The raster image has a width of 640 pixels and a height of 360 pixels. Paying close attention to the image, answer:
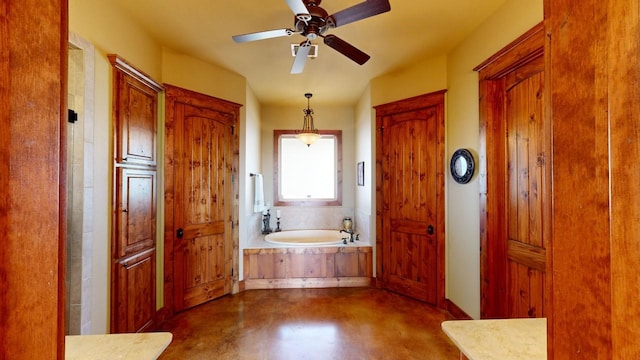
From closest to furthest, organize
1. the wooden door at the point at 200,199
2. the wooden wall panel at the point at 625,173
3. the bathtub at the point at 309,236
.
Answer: the wooden wall panel at the point at 625,173, the wooden door at the point at 200,199, the bathtub at the point at 309,236

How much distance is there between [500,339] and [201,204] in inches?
114

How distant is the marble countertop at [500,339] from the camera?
1.04 metres

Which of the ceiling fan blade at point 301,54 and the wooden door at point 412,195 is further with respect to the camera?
the wooden door at point 412,195

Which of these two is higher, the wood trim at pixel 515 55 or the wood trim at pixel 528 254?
the wood trim at pixel 515 55

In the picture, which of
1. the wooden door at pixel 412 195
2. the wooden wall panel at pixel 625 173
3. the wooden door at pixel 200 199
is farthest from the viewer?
the wooden door at pixel 412 195

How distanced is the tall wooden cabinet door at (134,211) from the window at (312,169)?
2.64 metres

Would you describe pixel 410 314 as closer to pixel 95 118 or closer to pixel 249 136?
pixel 249 136

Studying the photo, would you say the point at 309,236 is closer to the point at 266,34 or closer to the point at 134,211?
the point at 134,211

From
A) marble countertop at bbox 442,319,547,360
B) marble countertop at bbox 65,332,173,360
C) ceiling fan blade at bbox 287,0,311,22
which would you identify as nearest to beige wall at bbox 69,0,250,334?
marble countertop at bbox 65,332,173,360

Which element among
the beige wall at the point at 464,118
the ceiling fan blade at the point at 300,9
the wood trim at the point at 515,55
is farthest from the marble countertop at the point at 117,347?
the wood trim at the point at 515,55

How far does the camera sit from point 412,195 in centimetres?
341

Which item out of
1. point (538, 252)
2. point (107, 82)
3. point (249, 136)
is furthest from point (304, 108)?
point (538, 252)

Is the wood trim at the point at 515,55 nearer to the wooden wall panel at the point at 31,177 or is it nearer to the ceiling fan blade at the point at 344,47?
the ceiling fan blade at the point at 344,47

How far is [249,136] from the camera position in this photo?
404cm
